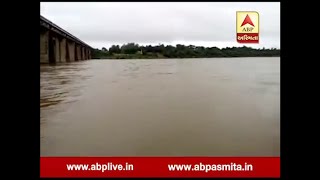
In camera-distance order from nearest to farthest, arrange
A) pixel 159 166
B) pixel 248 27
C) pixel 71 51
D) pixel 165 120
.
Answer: pixel 159 166 < pixel 248 27 < pixel 165 120 < pixel 71 51

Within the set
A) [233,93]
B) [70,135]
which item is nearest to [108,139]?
[70,135]

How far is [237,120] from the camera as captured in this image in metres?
5.32

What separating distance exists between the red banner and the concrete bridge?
393 cm

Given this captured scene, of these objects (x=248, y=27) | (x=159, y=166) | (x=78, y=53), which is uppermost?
(x=78, y=53)

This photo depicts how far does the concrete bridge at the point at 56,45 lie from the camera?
1119 centimetres

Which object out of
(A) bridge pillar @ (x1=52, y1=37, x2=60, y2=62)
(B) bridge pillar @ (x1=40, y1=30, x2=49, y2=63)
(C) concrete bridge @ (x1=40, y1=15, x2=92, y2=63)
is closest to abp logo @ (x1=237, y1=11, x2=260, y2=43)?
(C) concrete bridge @ (x1=40, y1=15, x2=92, y2=63)

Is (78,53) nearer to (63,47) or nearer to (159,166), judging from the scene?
(63,47)

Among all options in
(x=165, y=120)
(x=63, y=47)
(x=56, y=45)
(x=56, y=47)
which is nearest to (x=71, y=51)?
(x=63, y=47)

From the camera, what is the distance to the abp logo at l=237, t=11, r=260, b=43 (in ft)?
13.9

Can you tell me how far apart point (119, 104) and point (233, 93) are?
265cm

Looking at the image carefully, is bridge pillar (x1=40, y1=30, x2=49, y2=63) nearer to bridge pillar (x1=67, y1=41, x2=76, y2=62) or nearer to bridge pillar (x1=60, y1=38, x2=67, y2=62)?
bridge pillar (x1=60, y1=38, x2=67, y2=62)

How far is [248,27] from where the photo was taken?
4.27 m

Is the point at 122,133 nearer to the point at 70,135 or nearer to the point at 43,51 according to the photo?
the point at 70,135

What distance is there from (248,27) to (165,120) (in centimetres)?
212
